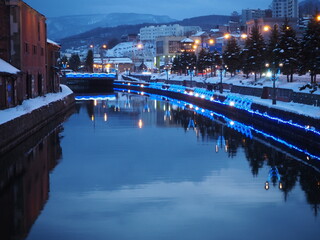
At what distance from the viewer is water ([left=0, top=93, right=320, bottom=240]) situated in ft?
58.0

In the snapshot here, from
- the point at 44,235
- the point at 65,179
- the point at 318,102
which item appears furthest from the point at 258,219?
the point at 318,102

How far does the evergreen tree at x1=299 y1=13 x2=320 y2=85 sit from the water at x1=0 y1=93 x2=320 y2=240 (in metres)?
18.8

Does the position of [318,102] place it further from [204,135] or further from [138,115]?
A: [138,115]

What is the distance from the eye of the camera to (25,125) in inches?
1458

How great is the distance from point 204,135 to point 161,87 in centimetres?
6514

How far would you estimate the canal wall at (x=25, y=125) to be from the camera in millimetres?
30547

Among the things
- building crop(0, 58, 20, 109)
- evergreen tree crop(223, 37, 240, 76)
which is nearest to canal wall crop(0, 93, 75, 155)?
building crop(0, 58, 20, 109)

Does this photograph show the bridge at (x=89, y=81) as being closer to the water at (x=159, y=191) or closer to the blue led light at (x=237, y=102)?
the blue led light at (x=237, y=102)

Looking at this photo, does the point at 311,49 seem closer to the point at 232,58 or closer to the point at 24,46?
the point at 24,46

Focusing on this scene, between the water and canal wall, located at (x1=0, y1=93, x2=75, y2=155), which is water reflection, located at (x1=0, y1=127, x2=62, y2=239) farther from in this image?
canal wall, located at (x1=0, y1=93, x2=75, y2=155)

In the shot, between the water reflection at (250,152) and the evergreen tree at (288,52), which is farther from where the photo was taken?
the evergreen tree at (288,52)

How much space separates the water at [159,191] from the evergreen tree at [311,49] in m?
18.8

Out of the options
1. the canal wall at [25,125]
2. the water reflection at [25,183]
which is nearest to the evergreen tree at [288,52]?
the canal wall at [25,125]

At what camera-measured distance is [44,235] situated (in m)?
17.1
